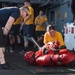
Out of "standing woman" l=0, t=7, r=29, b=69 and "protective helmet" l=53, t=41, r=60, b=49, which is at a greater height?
"standing woman" l=0, t=7, r=29, b=69

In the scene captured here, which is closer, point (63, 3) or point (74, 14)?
point (74, 14)

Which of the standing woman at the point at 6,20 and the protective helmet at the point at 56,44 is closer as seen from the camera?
the standing woman at the point at 6,20

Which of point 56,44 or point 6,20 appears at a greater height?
point 6,20

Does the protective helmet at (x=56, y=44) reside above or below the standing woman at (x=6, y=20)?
below

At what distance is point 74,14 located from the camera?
12.9 metres

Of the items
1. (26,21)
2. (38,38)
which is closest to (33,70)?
(26,21)

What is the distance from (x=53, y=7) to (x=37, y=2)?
0.80 metres

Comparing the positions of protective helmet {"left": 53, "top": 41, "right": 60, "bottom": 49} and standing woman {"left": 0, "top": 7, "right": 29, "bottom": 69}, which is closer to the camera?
standing woman {"left": 0, "top": 7, "right": 29, "bottom": 69}

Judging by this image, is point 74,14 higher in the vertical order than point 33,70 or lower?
higher

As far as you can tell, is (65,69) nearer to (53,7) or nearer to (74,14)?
(74,14)

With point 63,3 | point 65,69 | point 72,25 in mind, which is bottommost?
point 65,69

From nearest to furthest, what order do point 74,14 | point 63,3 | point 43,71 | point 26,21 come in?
point 43,71
point 26,21
point 74,14
point 63,3

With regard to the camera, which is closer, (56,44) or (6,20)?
(6,20)

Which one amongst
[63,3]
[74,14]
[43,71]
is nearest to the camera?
[43,71]
